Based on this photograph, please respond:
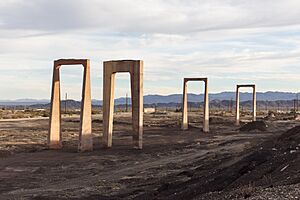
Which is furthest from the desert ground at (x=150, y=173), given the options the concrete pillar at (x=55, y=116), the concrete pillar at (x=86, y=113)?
the concrete pillar at (x=86, y=113)

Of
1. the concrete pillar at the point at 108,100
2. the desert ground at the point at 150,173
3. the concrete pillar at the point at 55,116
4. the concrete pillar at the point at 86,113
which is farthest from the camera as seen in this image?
the concrete pillar at the point at 108,100

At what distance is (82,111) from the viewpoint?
3178cm

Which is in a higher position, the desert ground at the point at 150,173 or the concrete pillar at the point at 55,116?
the concrete pillar at the point at 55,116

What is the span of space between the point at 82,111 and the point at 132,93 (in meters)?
2.99

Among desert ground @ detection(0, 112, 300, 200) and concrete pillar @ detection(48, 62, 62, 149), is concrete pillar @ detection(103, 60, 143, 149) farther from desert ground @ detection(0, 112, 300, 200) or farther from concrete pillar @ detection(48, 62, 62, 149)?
concrete pillar @ detection(48, 62, 62, 149)

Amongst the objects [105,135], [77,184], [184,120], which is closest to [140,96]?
[105,135]

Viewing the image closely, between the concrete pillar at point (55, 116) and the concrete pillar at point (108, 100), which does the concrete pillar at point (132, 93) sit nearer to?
the concrete pillar at point (108, 100)

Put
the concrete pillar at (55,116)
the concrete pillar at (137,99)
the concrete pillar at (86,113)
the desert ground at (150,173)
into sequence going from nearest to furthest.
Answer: the desert ground at (150,173) → the concrete pillar at (86,113) → the concrete pillar at (137,99) → the concrete pillar at (55,116)

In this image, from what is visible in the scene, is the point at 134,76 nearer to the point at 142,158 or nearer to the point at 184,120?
the point at 142,158

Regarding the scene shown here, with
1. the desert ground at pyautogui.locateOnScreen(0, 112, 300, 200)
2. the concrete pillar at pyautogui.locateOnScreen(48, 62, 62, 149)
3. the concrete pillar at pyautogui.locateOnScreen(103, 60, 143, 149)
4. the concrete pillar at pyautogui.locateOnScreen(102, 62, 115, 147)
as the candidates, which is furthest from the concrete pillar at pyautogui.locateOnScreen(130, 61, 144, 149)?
the concrete pillar at pyautogui.locateOnScreen(48, 62, 62, 149)

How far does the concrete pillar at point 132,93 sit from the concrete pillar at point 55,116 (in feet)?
8.42

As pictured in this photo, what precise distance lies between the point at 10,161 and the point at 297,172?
52.5 feet

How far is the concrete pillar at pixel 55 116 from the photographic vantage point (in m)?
32.8

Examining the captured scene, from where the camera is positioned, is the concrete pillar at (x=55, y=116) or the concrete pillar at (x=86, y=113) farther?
the concrete pillar at (x=55, y=116)
